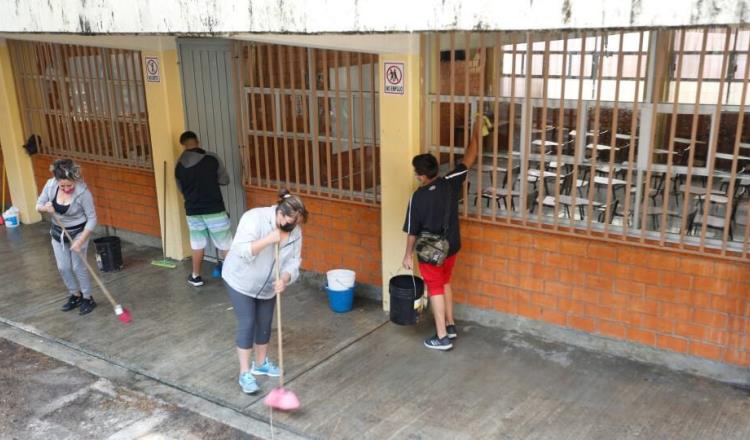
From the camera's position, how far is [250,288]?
5.03 meters

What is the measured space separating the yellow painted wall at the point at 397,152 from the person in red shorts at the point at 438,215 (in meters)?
0.29

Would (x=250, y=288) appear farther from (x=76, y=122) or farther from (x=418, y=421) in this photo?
(x=76, y=122)

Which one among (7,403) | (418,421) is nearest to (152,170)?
(7,403)

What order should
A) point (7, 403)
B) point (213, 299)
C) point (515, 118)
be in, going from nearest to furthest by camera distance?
point (7, 403)
point (515, 118)
point (213, 299)

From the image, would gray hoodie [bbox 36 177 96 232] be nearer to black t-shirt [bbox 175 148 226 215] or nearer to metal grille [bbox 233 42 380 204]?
black t-shirt [bbox 175 148 226 215]

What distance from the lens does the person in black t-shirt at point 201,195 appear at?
7.34 metres

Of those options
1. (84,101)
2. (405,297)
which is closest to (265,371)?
(405,297)

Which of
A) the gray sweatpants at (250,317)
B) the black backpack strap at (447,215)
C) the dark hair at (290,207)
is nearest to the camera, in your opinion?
the dark hair at (290,207)

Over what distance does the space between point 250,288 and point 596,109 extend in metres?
2.89

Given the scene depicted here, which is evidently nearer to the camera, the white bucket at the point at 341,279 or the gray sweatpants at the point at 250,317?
the gray sweatpants at the point at 250,317

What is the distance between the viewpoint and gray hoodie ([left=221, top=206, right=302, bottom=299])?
479 cm

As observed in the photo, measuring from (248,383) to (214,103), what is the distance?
11.8 feet

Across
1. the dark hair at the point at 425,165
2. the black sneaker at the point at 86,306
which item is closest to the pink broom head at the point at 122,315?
the black sneaker at the point at 86,306

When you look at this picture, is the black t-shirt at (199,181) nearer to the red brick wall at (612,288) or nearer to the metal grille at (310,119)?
the metal grille at (310,119)
